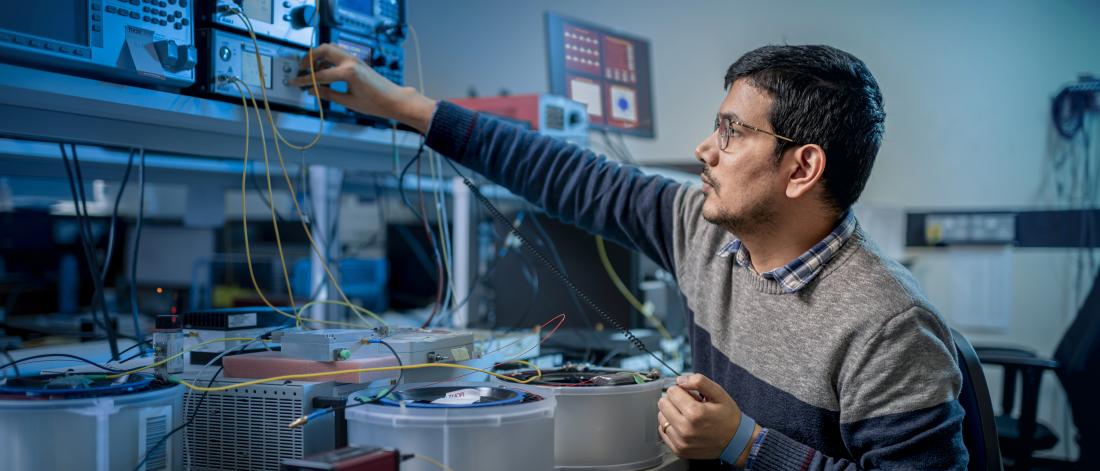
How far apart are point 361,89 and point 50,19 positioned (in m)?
0.45

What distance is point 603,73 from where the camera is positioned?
7.95ft

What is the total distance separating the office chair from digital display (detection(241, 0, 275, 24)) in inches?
93.3

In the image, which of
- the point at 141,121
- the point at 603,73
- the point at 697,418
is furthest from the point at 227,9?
the point at 603,73

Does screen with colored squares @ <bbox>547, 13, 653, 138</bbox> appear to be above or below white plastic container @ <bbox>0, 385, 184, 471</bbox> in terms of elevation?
above

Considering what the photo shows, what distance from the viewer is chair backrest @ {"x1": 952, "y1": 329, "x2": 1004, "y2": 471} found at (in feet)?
4.04

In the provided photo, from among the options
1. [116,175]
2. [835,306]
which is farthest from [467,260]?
[835,306]

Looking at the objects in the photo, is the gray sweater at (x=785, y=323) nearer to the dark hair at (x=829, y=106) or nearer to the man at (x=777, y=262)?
the man at (x=777, y=262)

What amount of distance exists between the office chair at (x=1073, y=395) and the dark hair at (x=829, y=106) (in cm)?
173

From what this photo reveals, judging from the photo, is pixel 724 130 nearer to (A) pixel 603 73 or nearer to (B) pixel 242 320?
(B) pixel 242 320

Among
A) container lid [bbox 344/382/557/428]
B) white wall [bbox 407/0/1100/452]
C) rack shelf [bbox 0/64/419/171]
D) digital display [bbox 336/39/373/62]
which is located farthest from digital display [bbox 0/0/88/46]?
white wall [bbox 407/0/1100/452]

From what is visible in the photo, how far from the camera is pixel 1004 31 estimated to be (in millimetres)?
3721

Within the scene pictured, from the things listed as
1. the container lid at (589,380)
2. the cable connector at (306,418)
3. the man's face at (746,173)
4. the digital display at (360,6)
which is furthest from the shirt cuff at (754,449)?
the digital display at (360,6)

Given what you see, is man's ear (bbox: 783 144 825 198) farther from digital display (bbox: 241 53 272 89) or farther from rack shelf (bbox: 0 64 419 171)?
digital display (bbox: 241 53 272 89)

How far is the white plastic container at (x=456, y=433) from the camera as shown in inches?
34.9
